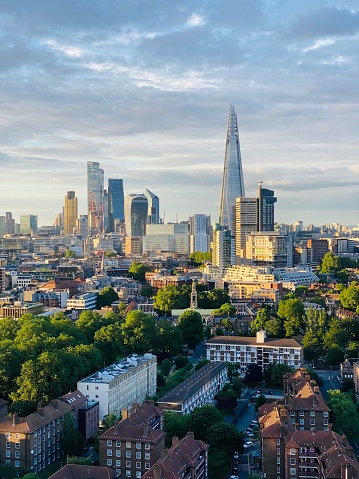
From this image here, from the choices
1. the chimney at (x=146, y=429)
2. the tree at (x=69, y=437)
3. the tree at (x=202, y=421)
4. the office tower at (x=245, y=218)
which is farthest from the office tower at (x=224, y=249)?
the chimney at (x=146, y=429)

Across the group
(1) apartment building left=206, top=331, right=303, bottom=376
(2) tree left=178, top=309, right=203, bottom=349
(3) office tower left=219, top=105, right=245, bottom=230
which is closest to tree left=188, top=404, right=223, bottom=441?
(1) apartment building left=206, top=331, right=303, bottom=376

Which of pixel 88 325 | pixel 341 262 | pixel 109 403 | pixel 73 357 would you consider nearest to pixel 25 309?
pixel 88 325

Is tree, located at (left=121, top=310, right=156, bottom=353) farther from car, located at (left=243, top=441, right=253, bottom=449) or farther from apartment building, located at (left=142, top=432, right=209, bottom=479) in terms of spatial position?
apartment building, located at (left=142, top=432, right=209, bottom=479)

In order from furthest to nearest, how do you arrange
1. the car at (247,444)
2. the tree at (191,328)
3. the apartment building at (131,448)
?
the tree at (191,328)
the car at (247,444)
the apartment building at (131,448)

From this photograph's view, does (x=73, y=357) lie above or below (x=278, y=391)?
above

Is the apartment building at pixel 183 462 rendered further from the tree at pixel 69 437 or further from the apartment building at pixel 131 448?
the tree at pixel 69 437

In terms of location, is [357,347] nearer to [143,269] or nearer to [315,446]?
[315,446]
